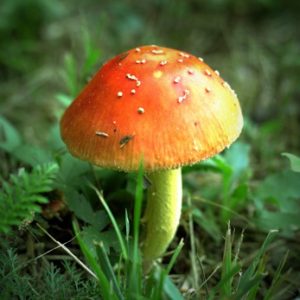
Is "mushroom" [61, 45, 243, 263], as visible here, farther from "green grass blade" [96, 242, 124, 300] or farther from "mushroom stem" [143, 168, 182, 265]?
"green grass blade" [96, 242, 124, 300]

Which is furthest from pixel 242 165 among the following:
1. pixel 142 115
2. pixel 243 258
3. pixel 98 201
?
pixel 142 115

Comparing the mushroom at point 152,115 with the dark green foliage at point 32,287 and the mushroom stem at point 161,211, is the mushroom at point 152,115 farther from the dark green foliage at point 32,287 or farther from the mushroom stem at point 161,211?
the dark green foliage at point 32,287

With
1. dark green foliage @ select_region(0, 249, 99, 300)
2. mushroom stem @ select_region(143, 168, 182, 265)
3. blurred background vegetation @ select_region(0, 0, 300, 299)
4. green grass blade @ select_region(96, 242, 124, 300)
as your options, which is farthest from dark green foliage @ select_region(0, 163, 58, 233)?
blurred background vegetation @ select_region(0, 0, 300, 299)

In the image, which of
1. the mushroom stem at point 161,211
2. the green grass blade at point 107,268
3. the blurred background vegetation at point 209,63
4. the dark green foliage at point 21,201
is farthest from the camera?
the blurred background vegetation at point 209,63

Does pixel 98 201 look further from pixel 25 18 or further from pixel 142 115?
pixel 25 18

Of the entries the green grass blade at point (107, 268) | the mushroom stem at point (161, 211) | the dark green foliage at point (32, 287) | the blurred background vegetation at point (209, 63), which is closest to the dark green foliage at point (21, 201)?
the dark green foliage at point (32, 287)

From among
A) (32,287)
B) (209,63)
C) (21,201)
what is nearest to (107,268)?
(32,287)
